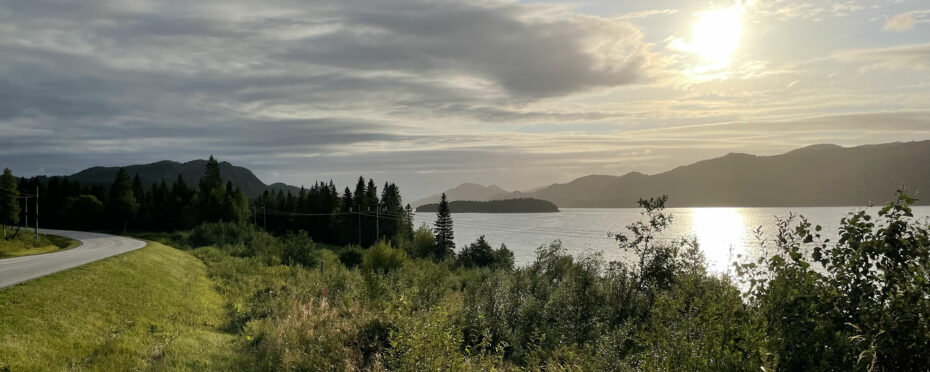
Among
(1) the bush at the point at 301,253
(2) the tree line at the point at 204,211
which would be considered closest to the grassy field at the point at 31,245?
(1) the bush at the point at 301,253

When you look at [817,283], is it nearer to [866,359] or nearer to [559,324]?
[866,359]

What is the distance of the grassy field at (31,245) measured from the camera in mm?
37844

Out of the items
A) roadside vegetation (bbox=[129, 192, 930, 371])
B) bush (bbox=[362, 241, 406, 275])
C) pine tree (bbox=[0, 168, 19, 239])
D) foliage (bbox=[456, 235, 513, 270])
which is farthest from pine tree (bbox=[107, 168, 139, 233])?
bush (bbox=[362, 241, 406, 275])

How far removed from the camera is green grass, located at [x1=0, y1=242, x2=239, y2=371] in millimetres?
12109

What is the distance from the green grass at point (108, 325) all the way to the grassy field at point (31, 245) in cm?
2234

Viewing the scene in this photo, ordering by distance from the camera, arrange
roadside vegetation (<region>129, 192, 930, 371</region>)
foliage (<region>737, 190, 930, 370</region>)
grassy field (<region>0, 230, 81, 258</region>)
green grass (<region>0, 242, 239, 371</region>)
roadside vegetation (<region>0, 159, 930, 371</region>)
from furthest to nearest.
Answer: grassy field (<region>0, 230, 81, 258</region>), green grass (<region>0, 242, 239, 371</region>), roadside vegetation (<region>0, 159, 930, 371</region>), roadside vegetation (<region>129, 192, 930, 371</region>), foliage (<region>737, 190, 930, 370</region>)

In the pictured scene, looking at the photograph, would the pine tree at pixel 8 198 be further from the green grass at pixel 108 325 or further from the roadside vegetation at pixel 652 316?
the green grass at pixel 108 325

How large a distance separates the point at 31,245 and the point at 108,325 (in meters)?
38.4

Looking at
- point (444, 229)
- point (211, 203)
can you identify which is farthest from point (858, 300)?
point (211, 203)

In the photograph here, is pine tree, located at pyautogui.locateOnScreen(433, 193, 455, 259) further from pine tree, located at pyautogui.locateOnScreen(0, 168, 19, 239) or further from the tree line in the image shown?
pine tree, located at pyautogui.locateOnScreen(0, 168, 19, 239)

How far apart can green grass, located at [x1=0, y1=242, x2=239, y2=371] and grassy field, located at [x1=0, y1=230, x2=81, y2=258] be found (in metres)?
22.3

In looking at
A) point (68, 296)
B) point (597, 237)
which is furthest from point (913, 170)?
point (68, 296)

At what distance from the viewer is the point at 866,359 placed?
525 cm

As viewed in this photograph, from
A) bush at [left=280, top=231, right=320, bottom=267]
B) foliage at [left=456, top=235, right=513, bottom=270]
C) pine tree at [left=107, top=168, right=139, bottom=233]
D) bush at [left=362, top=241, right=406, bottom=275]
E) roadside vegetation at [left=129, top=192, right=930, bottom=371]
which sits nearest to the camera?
roadside vegetation at [left=129, top=192, right=930, bottom=371]
